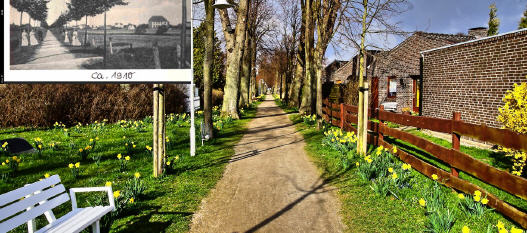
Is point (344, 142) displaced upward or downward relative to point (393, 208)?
upward

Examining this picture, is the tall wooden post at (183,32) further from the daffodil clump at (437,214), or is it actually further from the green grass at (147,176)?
the daffodil clump at (437,214)

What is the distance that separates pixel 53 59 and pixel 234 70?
11927 mm

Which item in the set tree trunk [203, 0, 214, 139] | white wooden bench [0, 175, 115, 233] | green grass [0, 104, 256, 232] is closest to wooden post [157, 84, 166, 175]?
green grass [0, 104, 256, 232]

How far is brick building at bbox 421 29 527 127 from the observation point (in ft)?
35.4

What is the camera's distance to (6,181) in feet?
19.5

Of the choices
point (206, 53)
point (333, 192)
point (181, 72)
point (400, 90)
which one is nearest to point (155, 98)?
point (181, 72)

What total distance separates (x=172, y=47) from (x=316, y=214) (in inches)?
145

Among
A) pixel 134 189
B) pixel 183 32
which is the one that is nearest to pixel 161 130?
pixel 134 189

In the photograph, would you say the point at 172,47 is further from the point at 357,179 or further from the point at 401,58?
the point at 401,58

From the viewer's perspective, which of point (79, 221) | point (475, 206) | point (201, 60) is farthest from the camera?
point (201, 60)

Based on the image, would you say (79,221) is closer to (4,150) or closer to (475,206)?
(475,206)

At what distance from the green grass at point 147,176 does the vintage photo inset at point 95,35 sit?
204 centimetres

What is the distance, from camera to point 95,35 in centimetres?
623

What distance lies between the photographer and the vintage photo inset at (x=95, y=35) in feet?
20.1
